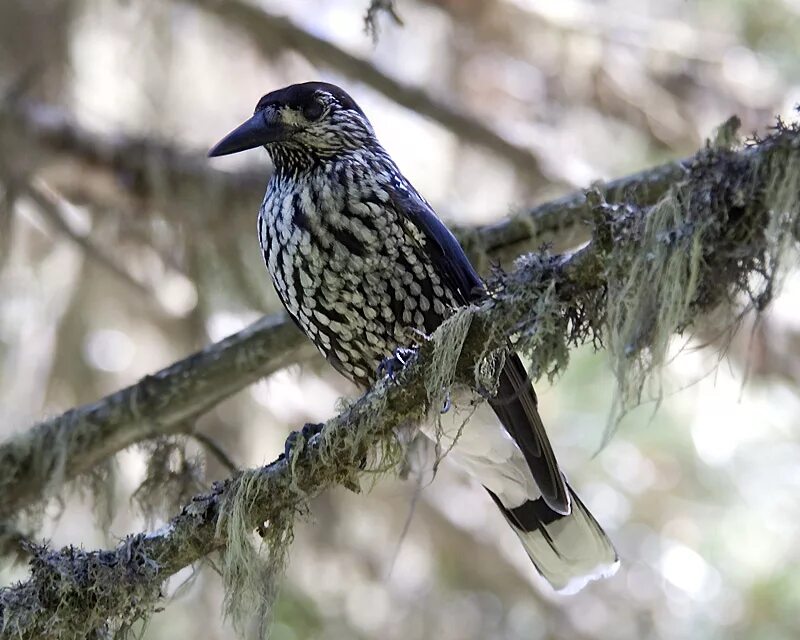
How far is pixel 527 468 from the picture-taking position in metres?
3.89

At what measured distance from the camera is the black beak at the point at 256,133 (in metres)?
3.77

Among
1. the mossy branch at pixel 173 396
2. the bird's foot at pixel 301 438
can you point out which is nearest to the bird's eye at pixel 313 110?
the mossy branch at pixel 173 396

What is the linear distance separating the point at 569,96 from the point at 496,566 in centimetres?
248

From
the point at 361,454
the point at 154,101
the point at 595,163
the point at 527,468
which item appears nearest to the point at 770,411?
the point at 595,163

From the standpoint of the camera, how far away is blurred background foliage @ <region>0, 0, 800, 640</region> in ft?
17.1

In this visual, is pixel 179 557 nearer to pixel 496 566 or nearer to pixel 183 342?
pixel 183 342

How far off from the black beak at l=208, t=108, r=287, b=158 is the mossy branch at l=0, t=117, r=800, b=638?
3.57 feet

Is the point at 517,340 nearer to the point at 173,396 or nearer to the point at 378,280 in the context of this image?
the point at 378,280

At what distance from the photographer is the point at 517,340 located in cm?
296

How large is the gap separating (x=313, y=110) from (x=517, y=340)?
1399 mm

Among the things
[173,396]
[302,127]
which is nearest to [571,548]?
[173,396]

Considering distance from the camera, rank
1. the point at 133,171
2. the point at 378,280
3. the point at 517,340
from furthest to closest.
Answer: the point at 133,171, the point at 378,280, the point at 517,340

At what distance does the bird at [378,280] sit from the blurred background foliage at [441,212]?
108 centimetres

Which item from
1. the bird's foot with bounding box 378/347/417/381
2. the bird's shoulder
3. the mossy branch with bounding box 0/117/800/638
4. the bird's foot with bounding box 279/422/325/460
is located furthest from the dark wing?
the bird's foot with bounding box 279/422/325/460
